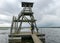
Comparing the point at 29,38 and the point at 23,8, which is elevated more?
the point at 23,8

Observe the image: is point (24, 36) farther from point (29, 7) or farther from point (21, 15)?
point (29, 7)

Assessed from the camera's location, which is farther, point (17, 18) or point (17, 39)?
point (17, 18)

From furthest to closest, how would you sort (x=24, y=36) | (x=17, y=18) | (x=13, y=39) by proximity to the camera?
(x=17, y=18)
(x=24, y=36)
(x=13, y=39)

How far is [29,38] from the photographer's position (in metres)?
27.8

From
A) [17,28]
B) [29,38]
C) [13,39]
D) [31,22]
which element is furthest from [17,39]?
[17,28]

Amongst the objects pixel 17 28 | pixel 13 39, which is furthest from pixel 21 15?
pixel 13 39

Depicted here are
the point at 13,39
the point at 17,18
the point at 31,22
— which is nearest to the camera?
the point at 13,39

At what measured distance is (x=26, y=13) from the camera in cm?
3045

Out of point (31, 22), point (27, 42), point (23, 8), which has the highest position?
point (23, 8)

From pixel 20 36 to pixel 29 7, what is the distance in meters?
7.80

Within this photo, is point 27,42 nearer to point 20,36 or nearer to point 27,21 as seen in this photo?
point 20,36

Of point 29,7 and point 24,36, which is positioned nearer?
point 24,36

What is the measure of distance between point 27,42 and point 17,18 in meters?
7.37

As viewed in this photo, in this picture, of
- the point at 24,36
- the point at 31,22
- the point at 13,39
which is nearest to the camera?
the point at 13,39
